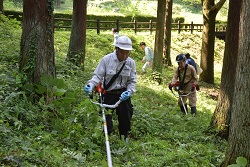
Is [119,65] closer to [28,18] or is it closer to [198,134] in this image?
[28,18]

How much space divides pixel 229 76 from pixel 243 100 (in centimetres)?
412

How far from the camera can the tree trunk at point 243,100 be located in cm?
482

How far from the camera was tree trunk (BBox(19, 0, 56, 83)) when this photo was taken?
6852 millimetres

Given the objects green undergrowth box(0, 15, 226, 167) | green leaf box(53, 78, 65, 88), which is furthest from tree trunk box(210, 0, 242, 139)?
green leaf box(53, 78, 65, 88)

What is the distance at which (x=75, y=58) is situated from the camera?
12.9 meters

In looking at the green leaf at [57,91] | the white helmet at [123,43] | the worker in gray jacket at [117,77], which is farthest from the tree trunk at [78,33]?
the white helmet at [123,43]

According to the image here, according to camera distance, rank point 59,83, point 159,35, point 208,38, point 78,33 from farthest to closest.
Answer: point 208,38
point 159,35
point 78,33
point 59,83

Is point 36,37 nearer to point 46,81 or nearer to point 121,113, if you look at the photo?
point 46,81

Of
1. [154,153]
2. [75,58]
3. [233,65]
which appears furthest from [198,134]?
[75,58]

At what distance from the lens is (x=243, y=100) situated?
486cm

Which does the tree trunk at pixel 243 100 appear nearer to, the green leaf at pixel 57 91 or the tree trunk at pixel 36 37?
the green leaf at pixel 57 91

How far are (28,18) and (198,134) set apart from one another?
4.62 m

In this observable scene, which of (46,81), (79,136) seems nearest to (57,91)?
(46,81)

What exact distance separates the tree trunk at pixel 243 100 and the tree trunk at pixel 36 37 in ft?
12.1
